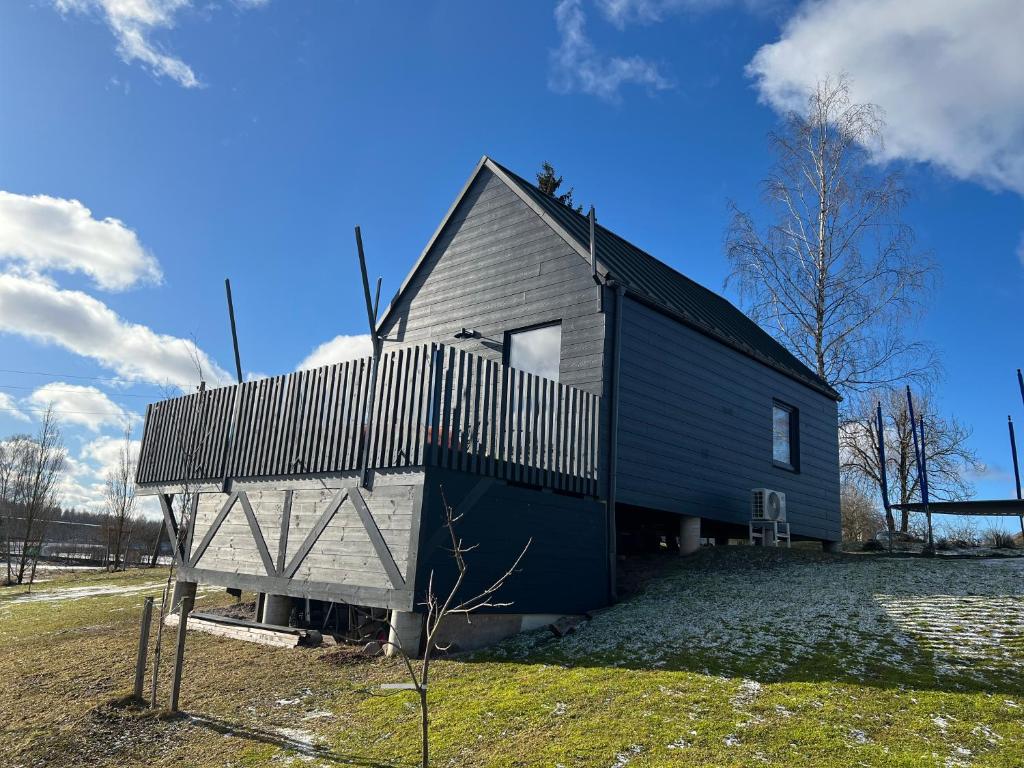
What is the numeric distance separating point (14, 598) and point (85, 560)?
20.2 m

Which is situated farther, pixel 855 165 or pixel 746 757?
pixel 855 165

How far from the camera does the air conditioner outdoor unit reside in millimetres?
13719

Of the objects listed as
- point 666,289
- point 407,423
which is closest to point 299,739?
point 407,423

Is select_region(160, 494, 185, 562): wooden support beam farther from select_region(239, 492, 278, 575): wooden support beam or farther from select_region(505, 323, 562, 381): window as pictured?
select_region(505, 323, 562, 381): window

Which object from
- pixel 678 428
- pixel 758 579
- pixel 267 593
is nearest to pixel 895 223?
pixel 678 428

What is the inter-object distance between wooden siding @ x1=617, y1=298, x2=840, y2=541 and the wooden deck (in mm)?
1220

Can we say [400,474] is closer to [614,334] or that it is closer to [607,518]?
[607,518]

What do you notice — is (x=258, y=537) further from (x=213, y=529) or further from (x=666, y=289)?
(x=666, y=289)

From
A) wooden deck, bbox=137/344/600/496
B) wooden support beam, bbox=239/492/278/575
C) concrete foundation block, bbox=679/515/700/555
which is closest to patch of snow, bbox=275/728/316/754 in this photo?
wooden deck, bbox=137/344/600/496

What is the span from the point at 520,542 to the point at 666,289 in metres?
6.75

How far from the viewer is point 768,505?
1374 centimetres

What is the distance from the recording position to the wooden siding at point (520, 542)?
8328 millimetres

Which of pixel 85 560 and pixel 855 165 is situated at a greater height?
pixel 855 165

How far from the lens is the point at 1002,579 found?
9828 millimetres
